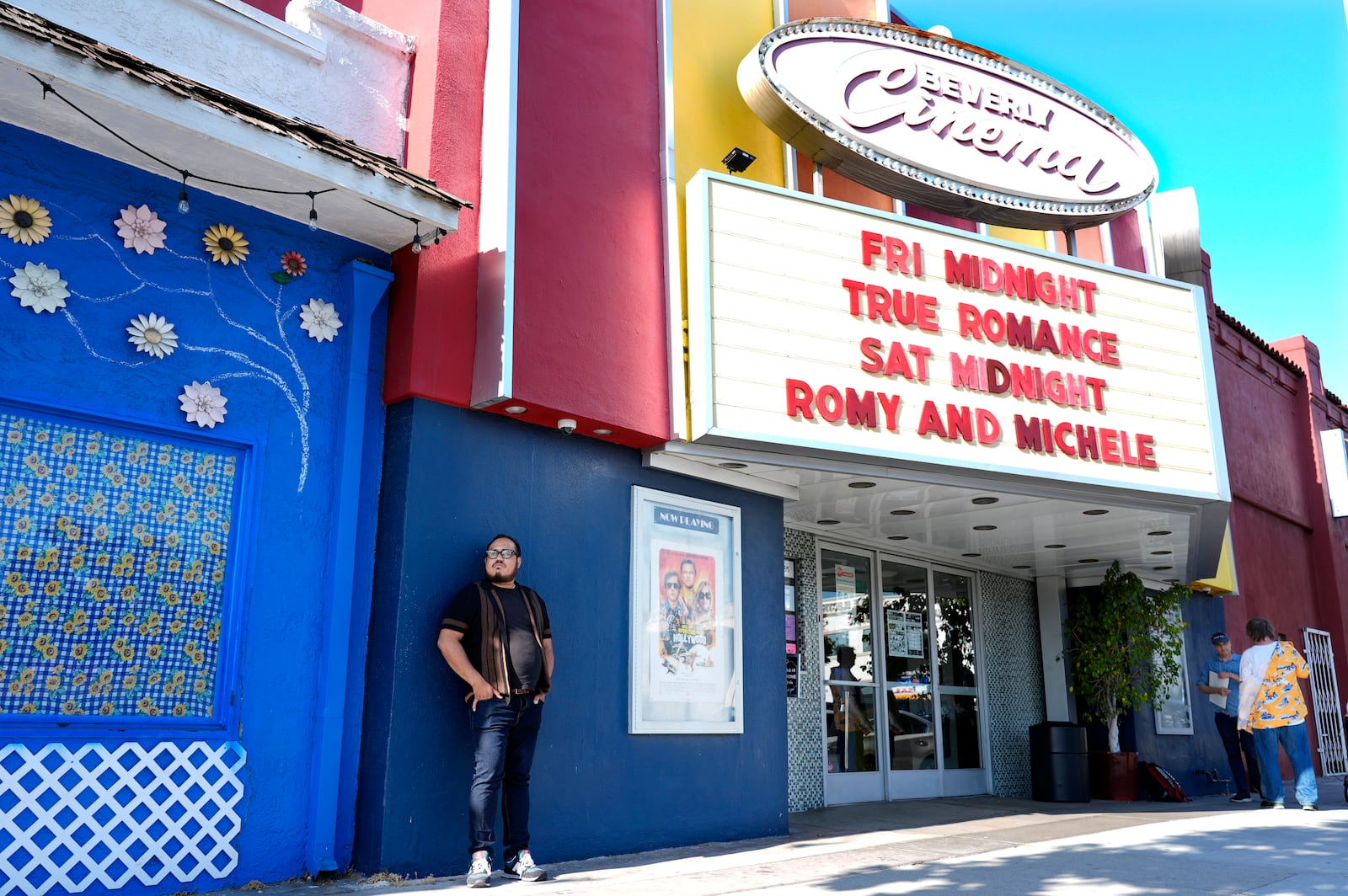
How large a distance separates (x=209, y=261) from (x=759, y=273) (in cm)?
371

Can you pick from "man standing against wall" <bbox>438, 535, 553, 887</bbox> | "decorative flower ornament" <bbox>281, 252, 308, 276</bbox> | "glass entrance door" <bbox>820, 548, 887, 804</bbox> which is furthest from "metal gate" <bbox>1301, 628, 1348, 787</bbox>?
"decorative flower ornament" <bbox>281, 252, 308, 276</bbox>

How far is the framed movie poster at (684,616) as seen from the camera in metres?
7.39

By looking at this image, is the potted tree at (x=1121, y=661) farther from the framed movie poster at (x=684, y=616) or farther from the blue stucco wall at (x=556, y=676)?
the framed movie poster at (x=684, y=616)

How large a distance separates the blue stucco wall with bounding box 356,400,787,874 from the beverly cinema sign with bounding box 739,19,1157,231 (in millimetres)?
3137

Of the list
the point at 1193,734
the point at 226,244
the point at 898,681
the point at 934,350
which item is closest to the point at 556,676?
the point at 226,244

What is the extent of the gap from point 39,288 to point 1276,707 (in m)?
9.93

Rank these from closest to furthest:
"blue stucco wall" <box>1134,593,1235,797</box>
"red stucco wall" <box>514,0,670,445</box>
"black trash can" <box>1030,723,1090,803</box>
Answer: "red stucco wall" <box>514,0,670,445</box>, "black trash can" <box>1030,723,1090,803</box>, "blue stucco wall" <box>1134,593,1235,797</box>

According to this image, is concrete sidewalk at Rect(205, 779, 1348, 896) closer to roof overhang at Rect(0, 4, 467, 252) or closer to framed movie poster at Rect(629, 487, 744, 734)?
framed movie poster at Rect(629, 487, 744, 734)

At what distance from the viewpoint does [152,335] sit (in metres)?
5.67

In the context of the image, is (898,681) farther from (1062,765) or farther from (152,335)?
Result: (152,335)

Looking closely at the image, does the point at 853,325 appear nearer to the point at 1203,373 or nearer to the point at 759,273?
the point at 759,273

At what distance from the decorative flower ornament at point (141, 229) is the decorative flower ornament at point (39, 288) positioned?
1.37 feet

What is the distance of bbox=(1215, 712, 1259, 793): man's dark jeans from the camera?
10789 millimetres

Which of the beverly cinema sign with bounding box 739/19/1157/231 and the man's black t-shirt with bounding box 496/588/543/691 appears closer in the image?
the man's black t-shirt with bounding box 496/588/543/691
